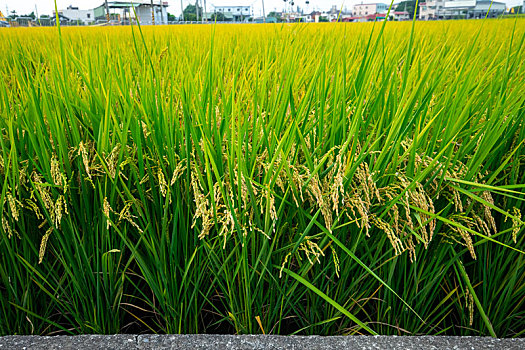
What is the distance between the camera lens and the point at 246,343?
0.93 metres

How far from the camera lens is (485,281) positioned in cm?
106

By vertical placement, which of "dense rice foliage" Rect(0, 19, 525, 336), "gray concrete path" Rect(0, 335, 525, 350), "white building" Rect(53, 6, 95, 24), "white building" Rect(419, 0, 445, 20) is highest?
"white building" Rect(419, 0, 445, 20)

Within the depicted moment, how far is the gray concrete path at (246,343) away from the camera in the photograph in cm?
93

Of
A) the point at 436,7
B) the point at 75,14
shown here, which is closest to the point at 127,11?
the point at 75,14

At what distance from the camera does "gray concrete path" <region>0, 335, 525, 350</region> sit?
0.93 meters

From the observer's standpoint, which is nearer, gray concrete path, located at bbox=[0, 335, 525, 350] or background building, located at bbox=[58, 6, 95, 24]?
gray concrete path, located at bbox=[0, 335, 525, 350]

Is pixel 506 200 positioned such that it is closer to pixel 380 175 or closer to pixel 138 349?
pixel 380 175

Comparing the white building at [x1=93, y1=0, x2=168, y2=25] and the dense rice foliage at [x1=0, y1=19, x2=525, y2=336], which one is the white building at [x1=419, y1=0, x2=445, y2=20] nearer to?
the white building at [x1=93, y1=0, x2=168, y2=25]

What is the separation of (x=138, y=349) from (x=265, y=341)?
0.97 feet

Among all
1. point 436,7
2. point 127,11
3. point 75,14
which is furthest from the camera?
point 436,7

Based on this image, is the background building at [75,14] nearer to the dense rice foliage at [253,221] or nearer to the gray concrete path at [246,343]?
the dense rice foliage at [253,221]

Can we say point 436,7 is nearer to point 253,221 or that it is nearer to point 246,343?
point 253,221

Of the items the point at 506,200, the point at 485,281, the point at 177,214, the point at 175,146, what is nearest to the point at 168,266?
the point at 177,214

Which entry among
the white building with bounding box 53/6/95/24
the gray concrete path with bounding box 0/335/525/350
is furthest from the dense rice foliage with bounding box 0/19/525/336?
the white building with bounding box 53/6/95/24
